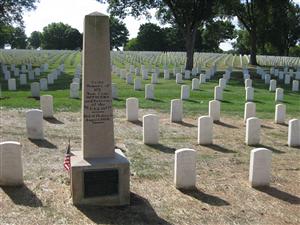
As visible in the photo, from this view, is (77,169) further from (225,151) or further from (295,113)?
(295,113)

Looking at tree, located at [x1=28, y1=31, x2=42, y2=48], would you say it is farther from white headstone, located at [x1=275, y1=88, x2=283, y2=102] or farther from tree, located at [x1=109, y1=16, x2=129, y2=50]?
white headstone, located at [x1=275, y1=88, x2=283, y2=102]

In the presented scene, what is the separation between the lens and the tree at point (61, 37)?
327 ft

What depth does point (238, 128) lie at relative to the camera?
12.8 metres

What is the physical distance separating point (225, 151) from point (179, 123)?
3100 millimetres

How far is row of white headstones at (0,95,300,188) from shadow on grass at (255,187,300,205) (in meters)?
0.13

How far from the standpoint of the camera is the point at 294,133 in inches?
425

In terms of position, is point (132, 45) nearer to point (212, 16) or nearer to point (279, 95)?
point (212, 16)

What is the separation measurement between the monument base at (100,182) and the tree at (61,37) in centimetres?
9404

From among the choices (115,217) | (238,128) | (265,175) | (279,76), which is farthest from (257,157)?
(279,76)

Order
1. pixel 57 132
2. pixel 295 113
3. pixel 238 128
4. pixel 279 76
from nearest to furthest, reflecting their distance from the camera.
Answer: pixel 57 132 → pixel 238 128 → pixel 295 113 → pixel 279 76

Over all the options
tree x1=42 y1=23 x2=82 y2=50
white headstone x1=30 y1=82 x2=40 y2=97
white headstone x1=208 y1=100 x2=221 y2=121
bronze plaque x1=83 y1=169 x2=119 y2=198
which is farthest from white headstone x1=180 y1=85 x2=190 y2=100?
tree x1=42 y1=23 x2=82 y2=50

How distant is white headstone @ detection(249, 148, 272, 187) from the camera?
7777 millimetres

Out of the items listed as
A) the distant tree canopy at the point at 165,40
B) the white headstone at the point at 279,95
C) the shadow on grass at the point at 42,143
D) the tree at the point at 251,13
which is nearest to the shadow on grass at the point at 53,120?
the shadow on grass at the point at 42,143

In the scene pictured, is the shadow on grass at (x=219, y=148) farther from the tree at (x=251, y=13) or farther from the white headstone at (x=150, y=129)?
the tree at (x=251, y=13)
